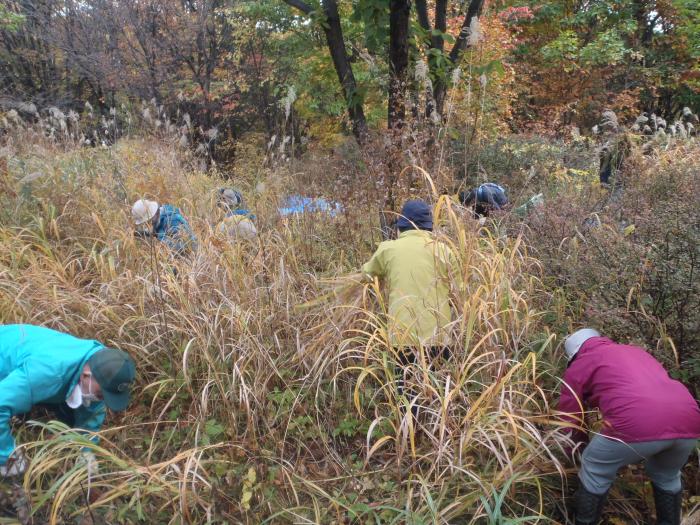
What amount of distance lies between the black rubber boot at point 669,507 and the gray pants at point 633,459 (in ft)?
0.09

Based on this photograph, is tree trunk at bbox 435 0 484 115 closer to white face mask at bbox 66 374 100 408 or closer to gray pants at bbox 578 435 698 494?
gray pants at bbox 578 435 698 494

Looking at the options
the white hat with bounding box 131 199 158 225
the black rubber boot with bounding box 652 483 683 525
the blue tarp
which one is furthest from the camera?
the blue tarp

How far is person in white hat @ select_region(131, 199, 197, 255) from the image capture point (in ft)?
12.1

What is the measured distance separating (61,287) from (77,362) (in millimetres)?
1194

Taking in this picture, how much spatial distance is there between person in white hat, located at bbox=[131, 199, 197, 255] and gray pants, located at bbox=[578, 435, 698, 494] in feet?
9.30

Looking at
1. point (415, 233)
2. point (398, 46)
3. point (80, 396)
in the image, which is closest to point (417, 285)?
point (415, 233)

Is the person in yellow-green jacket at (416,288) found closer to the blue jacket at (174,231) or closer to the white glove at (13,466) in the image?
the blue jacket at (174,231)

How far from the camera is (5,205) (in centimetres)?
452

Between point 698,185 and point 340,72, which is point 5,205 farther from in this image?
point 698,185

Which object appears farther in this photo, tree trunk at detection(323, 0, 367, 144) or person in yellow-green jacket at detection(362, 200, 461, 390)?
tree trunk at detection(323, 0, 367, 144)

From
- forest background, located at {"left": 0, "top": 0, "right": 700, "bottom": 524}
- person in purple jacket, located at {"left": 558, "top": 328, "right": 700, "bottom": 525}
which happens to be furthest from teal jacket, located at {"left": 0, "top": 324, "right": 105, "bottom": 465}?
person in purple jacket, located at {"left": 558, "top": 328, "right": 700, "bottom": 525}

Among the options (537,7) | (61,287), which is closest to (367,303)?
(61,287)

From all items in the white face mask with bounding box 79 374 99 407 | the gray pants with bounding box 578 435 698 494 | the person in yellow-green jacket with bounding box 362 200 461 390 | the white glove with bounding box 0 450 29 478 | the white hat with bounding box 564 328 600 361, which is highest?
the person in yellow-green jacket with bounding box 362 200 461 390

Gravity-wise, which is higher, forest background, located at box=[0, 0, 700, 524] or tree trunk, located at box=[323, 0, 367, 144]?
tree trunk, located at box=[323, 0, 367, 144]
